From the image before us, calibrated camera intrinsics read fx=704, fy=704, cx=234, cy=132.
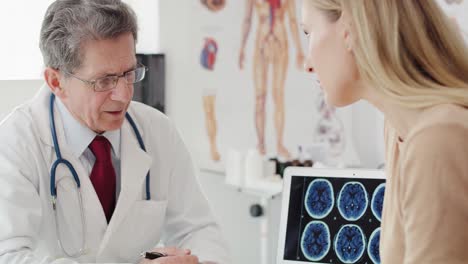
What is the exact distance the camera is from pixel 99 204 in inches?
65.8

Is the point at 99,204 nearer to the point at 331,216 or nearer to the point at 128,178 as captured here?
the point at 128,178

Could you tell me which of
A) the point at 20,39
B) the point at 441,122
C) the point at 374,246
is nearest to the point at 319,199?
the point at 374,246

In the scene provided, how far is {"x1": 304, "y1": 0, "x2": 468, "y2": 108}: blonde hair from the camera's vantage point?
95cm

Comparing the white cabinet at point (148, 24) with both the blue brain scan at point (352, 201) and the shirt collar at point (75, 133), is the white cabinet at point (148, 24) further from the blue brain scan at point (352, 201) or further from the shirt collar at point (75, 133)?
the blue brain scan at point (352, 201)

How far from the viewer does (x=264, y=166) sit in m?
2.69

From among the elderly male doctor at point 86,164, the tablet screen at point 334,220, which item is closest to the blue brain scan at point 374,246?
the tablet screen at point 334,220

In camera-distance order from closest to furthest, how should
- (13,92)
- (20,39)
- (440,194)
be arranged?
(440,194)
(13,92)
(20,39)

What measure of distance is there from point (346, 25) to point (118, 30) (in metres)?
0.74

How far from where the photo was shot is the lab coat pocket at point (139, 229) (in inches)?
67.0

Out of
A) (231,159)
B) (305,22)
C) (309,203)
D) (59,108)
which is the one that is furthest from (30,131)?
(231,159)

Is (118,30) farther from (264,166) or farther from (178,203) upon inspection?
(264,166)

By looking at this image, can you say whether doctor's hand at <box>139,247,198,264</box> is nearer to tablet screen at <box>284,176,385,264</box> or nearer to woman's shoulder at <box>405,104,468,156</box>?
tablet screen at <box>284,176,385,264</box>

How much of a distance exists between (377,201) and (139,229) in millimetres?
580

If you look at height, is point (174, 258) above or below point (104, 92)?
below
